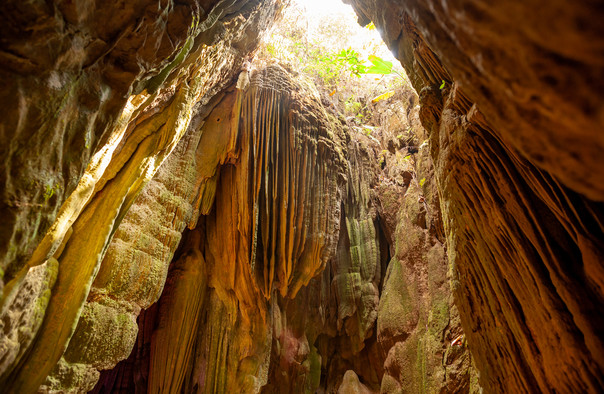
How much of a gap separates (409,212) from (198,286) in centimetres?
375

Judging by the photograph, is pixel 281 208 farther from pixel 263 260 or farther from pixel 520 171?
pixel 520 171

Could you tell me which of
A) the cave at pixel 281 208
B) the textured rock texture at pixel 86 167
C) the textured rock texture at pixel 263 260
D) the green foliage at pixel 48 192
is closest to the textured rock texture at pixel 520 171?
the cave at pixel 281 208

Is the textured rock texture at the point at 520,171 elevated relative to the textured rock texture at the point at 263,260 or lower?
lower

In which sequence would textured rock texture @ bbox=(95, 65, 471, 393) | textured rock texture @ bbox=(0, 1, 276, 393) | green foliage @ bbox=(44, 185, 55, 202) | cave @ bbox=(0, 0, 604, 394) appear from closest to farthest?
cave @ bbox=(0, 0, 604, 394) < textured rock texture @ bbox=(0, 1, 276, 393) < green foliage @ bbox=(44, 185, 55, 202) < textured rock texture @ bbox=(95, 65, 471, 393)

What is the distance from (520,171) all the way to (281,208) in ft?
11.5

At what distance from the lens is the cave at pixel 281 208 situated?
0.86 metres

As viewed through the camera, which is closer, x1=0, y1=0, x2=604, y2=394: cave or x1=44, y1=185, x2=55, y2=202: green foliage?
x1=0, y1=0, x2=604, y2=394: cave

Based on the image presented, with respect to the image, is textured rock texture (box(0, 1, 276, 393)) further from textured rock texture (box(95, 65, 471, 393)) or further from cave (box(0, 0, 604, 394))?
textured rock texture (box(95, 65, 471, 393))

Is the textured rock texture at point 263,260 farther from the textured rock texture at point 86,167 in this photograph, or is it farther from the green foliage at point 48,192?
the green foliage at point 48,192

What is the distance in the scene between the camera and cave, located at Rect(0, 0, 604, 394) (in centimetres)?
86

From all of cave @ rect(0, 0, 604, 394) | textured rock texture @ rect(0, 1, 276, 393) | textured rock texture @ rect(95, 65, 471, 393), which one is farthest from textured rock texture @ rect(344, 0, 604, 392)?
textured rock texture @ rect(95, 65, 471, 393)

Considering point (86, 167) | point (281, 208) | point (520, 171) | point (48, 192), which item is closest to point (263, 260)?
point (281, 208)

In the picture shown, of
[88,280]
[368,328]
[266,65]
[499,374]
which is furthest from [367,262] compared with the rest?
[88,280]

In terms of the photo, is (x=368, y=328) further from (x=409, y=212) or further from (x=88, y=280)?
(x=88, y=280)
